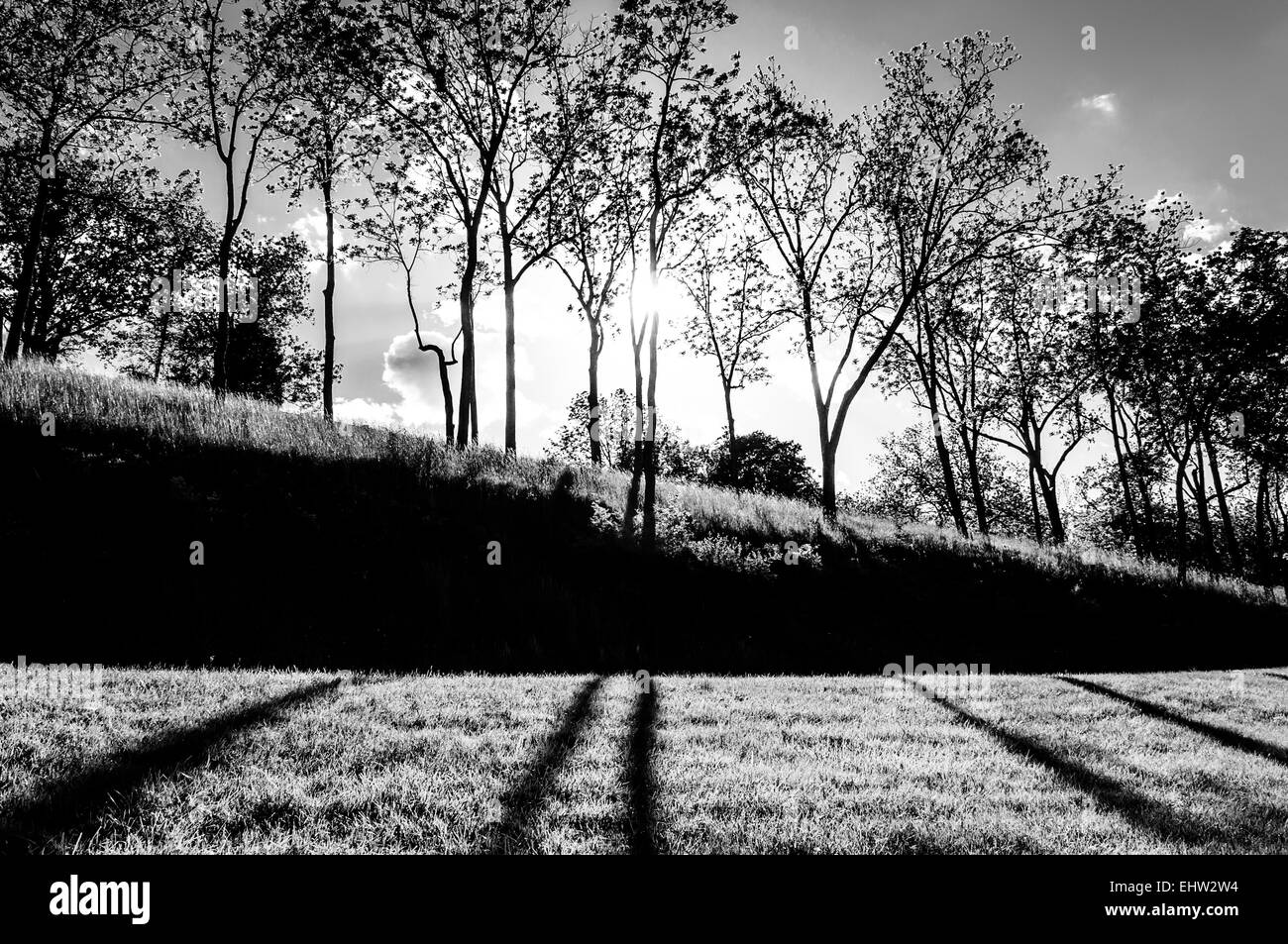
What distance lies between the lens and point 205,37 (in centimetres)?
2000

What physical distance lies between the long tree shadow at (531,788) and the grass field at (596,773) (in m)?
0.02

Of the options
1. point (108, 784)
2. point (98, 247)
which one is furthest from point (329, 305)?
point (108, 784)

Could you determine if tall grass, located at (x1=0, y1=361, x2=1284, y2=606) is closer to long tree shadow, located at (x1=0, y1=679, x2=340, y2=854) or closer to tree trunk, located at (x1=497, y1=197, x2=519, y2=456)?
tree trunk, located at (x1=497, y1=197, x2=519, y2=456)

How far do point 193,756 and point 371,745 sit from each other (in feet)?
3.69

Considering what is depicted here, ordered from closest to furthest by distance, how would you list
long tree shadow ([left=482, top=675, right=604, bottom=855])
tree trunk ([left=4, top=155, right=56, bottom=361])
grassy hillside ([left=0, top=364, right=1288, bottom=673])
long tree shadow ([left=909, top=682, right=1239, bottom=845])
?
long tree shadow ([left=482, top=675, right=604, bottom=855]) < long tree shadow ([left=909, top=682, right=1239, bottom=845]) < grassy hillside ([left=0, top=364, right=1288, bottom=673]) < tree trunk ([left=4, top=155, right=56, bottom=361])

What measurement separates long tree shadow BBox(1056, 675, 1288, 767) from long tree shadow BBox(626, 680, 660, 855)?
5919 mm

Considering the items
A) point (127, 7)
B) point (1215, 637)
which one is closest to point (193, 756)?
point (1215, 637)

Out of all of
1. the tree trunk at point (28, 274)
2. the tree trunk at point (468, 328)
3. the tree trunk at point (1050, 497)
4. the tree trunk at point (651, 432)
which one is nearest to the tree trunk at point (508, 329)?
the tree trunk at point (468, 328)

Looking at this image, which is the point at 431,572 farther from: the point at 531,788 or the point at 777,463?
the point at 777,463

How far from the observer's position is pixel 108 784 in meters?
3.75

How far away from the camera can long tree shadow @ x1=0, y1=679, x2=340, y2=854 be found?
316cm

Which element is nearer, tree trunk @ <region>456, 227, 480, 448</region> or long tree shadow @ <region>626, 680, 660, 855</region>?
long tree shadow @ <region>626, 680, 660, 855</region>

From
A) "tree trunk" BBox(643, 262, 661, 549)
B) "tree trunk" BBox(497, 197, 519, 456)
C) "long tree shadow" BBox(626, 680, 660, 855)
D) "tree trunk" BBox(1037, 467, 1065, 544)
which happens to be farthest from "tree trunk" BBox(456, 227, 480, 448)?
"tree trunk" BBox(1037, 467, 1065, 544)
